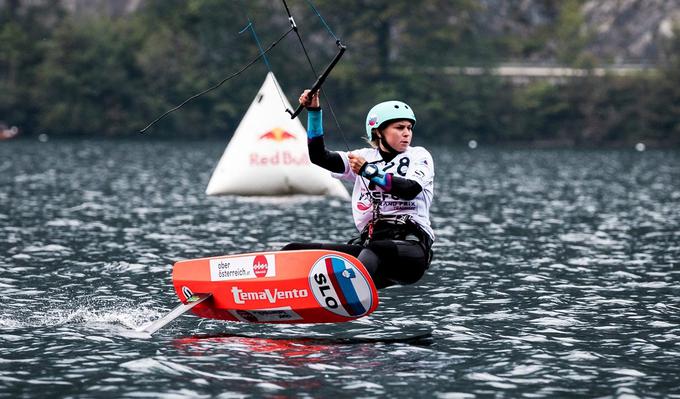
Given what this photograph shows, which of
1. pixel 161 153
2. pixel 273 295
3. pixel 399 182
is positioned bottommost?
pixel 273 295

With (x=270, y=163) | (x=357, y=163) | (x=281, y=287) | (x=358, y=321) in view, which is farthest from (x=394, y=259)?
(x=270, y=163)

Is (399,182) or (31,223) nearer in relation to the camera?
(399,182)

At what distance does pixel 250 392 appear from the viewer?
11.0 m

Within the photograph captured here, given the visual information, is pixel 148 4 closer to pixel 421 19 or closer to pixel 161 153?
pixel 421 19

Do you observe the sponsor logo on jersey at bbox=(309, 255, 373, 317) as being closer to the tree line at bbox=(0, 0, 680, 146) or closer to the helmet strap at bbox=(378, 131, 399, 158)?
the helmet strap at bbox=(378, 131, 399, 158)

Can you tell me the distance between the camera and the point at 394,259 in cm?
1337

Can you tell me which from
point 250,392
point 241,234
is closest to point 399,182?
point 250,392

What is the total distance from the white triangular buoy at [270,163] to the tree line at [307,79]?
2575 inches

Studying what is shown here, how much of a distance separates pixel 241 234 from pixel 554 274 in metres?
8.24

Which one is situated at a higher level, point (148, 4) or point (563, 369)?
point (148, 4)

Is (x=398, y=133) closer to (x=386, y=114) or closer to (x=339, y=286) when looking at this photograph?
(x=386, y=114)

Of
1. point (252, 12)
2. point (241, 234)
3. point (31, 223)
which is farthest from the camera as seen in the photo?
point (252, 12)

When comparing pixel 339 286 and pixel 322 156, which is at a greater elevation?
pixel 322 156

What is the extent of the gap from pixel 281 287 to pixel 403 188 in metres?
1.96
